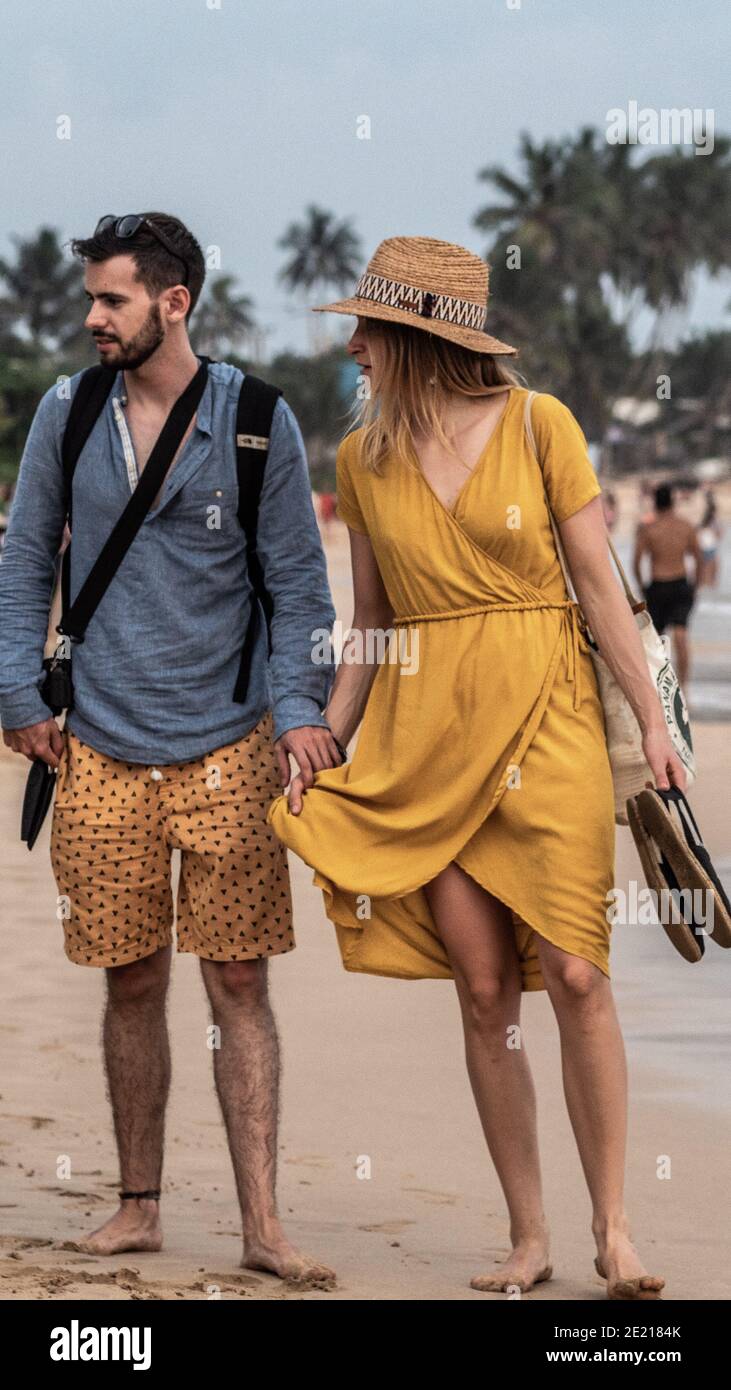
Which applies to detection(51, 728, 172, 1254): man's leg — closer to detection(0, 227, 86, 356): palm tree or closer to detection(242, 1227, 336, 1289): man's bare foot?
detection(242, 1227, 336, 1289): man's bare foot

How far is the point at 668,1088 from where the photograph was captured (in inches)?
233

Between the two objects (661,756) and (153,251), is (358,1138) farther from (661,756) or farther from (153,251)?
(153,251)

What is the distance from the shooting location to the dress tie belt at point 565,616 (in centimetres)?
390

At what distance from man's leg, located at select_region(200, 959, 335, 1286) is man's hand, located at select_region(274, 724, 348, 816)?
0.36 metres

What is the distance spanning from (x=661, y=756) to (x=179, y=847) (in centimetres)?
95

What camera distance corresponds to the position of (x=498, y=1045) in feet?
13.0

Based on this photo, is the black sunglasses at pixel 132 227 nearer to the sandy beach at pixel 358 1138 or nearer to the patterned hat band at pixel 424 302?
the patterned hat band at pixel 424 302

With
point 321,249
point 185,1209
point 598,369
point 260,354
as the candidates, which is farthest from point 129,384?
point 321,249

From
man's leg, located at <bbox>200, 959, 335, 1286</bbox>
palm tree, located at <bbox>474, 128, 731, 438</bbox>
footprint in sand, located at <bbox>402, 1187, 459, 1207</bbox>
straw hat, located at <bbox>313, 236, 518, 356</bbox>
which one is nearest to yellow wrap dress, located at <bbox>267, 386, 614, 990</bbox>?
straw hat, located at <bbox>313, 236, 518, 356</bbox>

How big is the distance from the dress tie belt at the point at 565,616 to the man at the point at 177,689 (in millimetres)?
310

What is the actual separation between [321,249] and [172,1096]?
113m

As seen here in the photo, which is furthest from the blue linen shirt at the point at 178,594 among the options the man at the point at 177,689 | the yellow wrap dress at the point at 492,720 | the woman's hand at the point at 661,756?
the woman's hand at the point at 661,756

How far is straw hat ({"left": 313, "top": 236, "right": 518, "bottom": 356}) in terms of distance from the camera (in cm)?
390

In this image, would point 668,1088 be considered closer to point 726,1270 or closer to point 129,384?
point 726,1270
